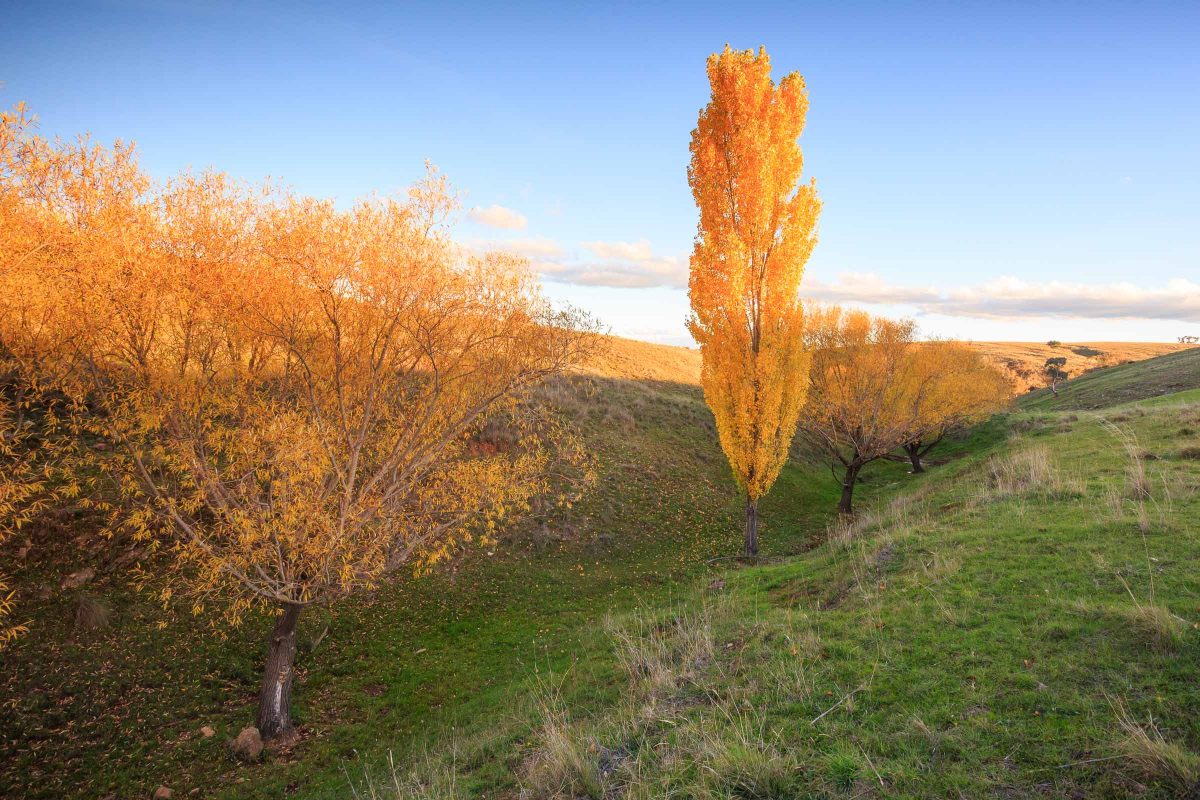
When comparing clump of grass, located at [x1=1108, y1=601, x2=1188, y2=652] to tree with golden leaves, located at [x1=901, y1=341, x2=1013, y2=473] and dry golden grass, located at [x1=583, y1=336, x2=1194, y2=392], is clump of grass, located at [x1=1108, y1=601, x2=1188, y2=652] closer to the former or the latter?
dry golden grass, located at [x1=583, y1=336, x2=1194, y2=392]

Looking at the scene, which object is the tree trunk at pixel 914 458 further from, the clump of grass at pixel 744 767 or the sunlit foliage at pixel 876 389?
the clump of grass at pixel 744 767

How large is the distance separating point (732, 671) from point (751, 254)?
14139 mm

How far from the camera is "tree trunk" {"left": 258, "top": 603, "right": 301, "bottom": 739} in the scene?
35.3ft

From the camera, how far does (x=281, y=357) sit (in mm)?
12820

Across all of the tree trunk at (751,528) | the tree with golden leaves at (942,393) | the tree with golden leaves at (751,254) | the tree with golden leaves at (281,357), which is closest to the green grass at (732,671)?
the tree trunk at (751,528)

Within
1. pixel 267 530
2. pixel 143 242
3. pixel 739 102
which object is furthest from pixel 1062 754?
pixel 739 102

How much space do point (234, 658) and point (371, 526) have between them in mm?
5241

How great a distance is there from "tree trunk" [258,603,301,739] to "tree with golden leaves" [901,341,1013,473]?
28172 millimetres

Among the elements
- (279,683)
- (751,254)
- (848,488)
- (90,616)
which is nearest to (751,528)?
(848,488)

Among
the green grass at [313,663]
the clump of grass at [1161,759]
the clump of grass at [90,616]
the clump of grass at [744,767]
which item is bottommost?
the green grass at [313,663]

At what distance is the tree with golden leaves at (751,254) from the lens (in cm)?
1730

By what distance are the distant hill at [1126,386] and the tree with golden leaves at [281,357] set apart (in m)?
51.5

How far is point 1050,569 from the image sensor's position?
8.66 m

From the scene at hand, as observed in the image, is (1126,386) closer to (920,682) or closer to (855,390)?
(855,390)
